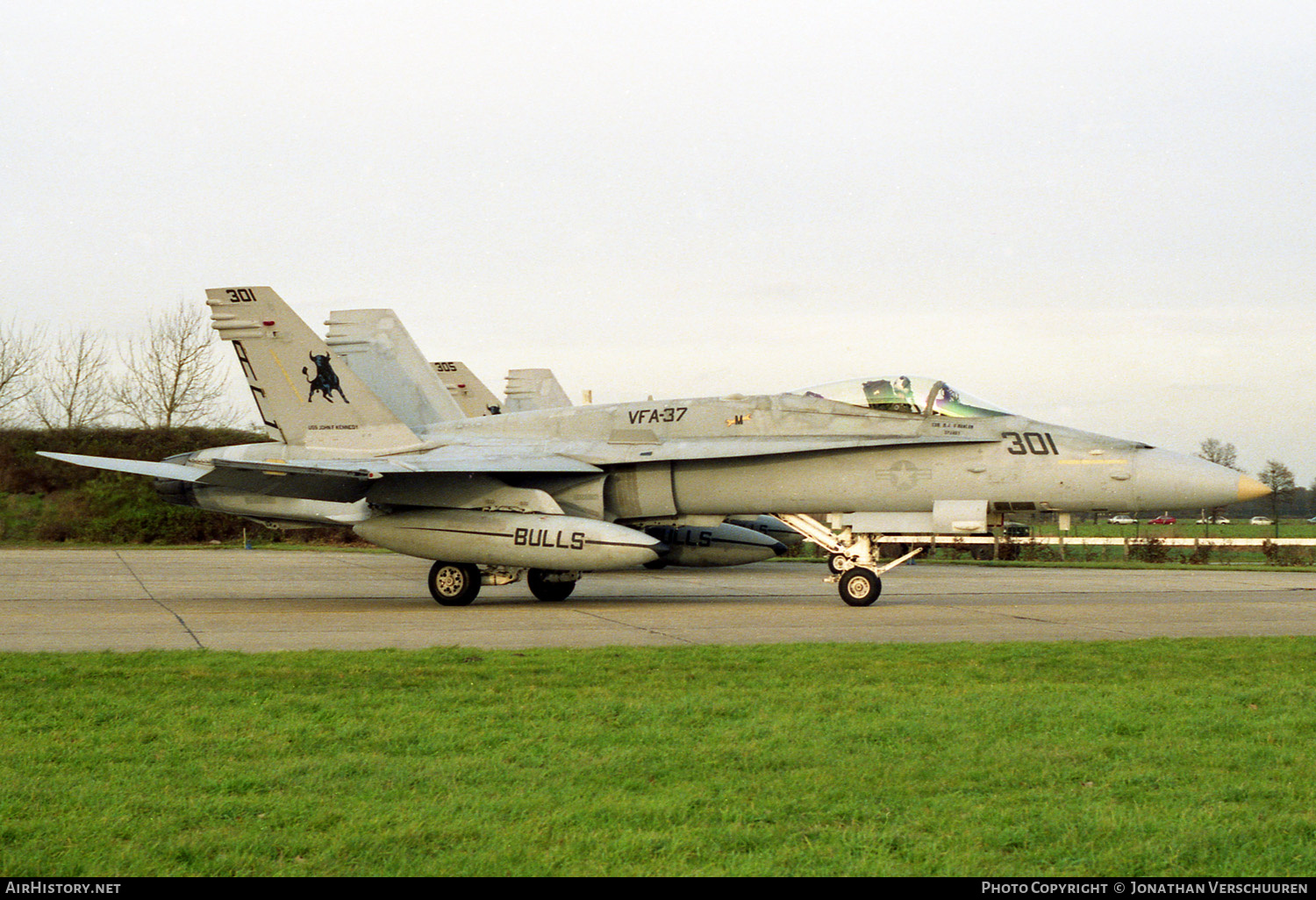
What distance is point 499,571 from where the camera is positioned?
49.7ft

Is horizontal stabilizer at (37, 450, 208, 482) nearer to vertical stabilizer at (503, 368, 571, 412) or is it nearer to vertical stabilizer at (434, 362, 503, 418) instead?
vertical stabilizer at (434, 362, 503, 418)

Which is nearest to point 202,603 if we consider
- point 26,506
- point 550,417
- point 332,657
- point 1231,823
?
point 550,417

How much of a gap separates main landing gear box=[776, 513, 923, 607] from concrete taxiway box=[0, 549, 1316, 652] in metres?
0.32

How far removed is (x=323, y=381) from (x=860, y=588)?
779 centimetres

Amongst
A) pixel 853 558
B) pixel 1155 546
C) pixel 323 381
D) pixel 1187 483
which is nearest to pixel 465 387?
pixel 323 381

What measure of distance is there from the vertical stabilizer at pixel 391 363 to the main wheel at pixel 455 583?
14.5 ft

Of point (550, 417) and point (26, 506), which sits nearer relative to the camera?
point (550, 417)

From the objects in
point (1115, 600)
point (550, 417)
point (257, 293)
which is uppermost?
point (257, 293)

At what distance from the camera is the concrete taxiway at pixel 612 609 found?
423 inches

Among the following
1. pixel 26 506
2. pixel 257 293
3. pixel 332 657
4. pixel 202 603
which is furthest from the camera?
pixel 26 506

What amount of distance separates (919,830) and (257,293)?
13.9 metres

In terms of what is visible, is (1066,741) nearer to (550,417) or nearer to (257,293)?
(550,417)

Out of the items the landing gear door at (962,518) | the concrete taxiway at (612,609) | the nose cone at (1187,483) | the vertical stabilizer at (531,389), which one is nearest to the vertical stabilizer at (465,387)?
the vertical stabilizer at (531,389)

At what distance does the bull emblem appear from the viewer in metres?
15.8
